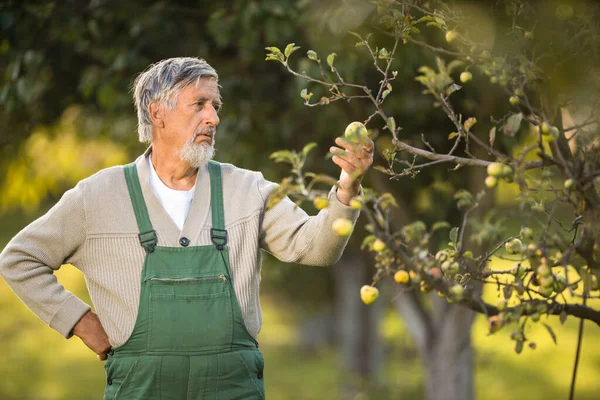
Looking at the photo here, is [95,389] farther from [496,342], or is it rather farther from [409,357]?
[496,342]

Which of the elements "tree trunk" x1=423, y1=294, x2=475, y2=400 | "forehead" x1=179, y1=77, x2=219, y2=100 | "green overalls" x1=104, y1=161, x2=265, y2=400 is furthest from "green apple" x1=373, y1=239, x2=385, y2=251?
"tree trunk" x1=423, y1=294, x2=475, y2=400

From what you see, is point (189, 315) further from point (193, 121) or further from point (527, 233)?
point (527, 233)

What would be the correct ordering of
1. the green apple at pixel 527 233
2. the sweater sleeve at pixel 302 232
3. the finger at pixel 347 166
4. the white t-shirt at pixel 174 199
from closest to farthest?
the green apple at pixel 527 233 < the finger at pixel 347 166 < the sweater sleeve at pixel 302 232 < the white t-shirt at pixel 174 199

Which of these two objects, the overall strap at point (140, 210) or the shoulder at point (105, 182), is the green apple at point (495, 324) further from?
the shoulder at point (105, 182)

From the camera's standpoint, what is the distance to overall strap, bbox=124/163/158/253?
2.91 metres

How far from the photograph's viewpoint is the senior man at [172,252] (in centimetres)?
283

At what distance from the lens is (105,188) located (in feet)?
9.90

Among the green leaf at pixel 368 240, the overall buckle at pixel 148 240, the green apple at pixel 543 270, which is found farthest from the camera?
the overall buckle at pixel 148 240

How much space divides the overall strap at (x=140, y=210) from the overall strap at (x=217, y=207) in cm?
21

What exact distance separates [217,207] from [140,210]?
266mm

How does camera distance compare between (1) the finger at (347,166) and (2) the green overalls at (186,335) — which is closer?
(1) the finger at (347,166)

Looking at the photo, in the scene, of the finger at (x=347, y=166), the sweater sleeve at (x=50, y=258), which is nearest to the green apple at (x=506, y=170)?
the finger at (x=347, y=166)

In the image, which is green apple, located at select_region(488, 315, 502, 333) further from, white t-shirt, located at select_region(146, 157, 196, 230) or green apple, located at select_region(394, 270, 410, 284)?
white t-shirt, located at select_region(146, 157, 196, 230)

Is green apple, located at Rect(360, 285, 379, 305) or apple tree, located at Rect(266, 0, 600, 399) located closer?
apple tree, located at Rect(266, 0, 600, 399)
